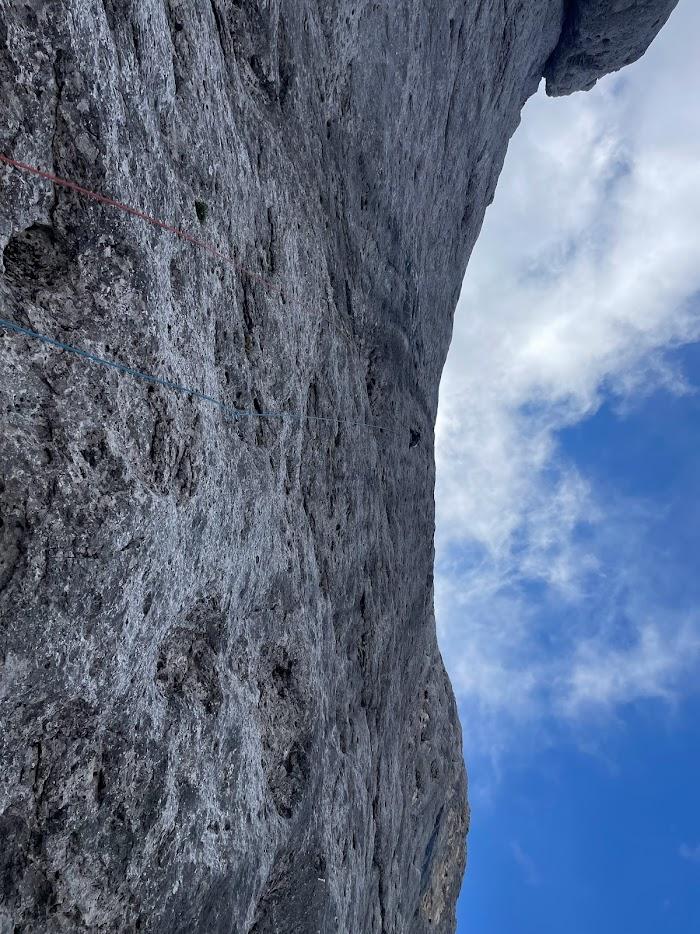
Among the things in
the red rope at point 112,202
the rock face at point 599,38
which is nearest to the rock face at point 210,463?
the red rope at point 112,202

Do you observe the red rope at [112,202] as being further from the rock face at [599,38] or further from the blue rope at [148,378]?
the rock face at [599,38]

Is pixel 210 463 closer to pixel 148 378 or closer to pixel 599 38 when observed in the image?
pixel 148 378

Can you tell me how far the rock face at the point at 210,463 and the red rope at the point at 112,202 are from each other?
8 cm

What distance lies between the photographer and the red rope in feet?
19.2

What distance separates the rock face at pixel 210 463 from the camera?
6027 millimetres

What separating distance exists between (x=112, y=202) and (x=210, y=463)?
11.0 ft

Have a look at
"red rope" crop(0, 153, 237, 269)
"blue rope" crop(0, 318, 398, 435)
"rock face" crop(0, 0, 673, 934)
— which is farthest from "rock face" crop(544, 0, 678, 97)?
"red rope" crop(0, 153, 237, 269)

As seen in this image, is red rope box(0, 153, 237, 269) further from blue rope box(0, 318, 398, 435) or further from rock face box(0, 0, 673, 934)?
blue rope box(0, 318, 398, 435)

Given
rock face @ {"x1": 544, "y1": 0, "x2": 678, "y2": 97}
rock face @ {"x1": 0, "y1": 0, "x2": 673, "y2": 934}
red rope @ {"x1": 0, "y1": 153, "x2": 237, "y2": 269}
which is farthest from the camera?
rock face @ {"x1": 544, "y1": 0, "x2": 678, "y2": 97}

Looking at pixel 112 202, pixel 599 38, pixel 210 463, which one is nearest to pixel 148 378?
pixel 210 463

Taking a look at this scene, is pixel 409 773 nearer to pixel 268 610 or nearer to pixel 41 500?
pixel 268 610

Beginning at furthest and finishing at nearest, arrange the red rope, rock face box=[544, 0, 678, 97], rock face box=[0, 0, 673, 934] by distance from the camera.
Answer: rock face box=[544, 0, 678, 97] < rock face box=[0, 0, 673, 934] < the red rope

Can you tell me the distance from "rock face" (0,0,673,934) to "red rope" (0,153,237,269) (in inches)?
3.2

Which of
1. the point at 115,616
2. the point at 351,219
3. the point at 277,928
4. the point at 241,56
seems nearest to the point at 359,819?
the point at 277,928
